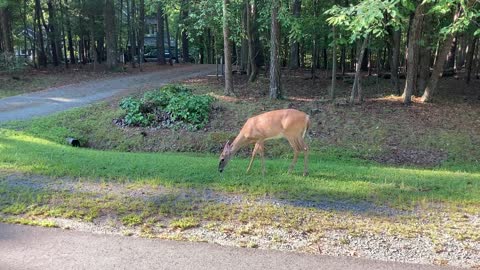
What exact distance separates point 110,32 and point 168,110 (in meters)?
16.7

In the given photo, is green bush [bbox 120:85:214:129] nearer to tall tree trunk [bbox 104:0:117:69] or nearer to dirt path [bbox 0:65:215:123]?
dirt path [bbox 0:65:215:123]

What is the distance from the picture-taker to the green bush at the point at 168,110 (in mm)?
13961

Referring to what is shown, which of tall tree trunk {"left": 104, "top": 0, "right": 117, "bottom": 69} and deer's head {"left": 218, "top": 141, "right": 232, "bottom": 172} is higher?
tall tree trunk {"left": 104, "top": 0, "right": 117, "bottom": 69}

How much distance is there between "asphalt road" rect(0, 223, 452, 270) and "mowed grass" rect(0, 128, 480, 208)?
6.33ft

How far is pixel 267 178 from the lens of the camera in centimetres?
758

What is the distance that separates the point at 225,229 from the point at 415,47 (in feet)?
41.5

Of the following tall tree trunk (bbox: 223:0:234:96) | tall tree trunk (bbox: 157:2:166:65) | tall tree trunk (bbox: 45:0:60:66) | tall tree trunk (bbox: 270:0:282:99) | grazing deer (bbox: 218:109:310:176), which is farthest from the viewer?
tall tree trunk (bbox: 157:2:166:65)

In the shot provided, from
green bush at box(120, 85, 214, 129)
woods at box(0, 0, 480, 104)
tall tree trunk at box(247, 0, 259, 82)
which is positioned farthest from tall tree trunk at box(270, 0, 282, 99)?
tall tree trunk at box(247, 0, 259, 82)

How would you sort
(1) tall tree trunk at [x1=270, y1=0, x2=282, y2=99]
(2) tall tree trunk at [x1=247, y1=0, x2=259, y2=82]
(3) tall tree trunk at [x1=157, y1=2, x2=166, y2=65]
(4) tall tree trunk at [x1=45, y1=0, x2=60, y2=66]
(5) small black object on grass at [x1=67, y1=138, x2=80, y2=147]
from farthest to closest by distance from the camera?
1. (3) tall tree trunk at [x1=157, y1=2, x2=166, y2=65]
2. (4) tall tree trunk at [x1=45, y1=0, x2=60, y2=66]
3. (2) tall tree trunk at [x1=247, y1=0, x2=259, y2=82]
4. (1) tall tree trunk at [x1=270, y1=0, x2=282, y2=99]
5. (5) small black object on grass at [x1=67, y1=138, x2=80, y2=147]

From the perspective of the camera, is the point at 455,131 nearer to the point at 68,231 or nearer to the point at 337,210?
the point at 337,210

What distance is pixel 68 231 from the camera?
17.3 ft

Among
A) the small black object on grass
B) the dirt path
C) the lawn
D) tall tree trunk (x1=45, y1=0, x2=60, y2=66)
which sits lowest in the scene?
the small black object on grass

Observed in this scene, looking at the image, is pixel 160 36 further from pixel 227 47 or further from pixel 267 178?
pixel 267 178

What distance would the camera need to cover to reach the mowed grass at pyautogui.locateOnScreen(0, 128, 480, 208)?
21.9 ft
